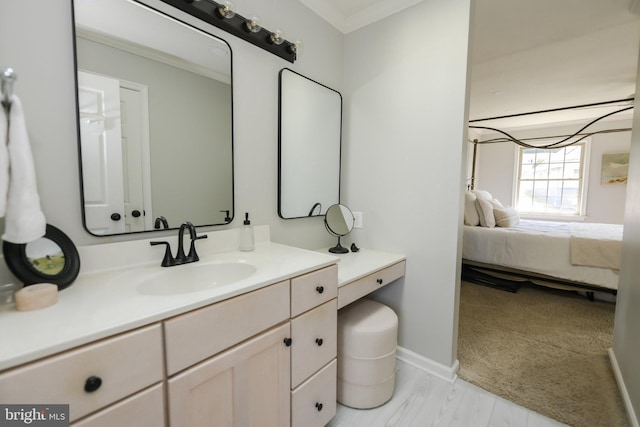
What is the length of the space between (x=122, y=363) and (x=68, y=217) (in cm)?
65

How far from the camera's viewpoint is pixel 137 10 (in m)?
1.12

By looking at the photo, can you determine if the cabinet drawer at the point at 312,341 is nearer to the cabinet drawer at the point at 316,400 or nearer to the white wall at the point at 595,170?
the cabinet drawer at the point at 316,400

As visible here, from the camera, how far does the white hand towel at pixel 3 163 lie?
2.28ft

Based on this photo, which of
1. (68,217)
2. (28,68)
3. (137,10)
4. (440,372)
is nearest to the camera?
(28,68)

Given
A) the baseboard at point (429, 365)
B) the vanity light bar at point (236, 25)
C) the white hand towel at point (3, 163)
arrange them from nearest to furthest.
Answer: the white hand towel at point (3, 163), the vanity light bar at point (236, 25), the baseboard at point (429, 365)

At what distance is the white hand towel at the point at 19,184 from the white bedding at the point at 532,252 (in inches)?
151

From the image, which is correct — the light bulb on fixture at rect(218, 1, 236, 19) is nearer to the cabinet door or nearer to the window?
the cabinet door

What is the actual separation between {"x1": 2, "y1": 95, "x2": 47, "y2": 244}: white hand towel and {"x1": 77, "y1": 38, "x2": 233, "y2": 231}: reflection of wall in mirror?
0.45 metres

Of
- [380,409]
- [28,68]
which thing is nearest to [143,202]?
[28,68]

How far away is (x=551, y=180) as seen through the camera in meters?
5.45

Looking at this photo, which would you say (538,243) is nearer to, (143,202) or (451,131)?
(451,131)

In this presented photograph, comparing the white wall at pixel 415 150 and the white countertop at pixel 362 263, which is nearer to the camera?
the white countertop at pixel 362 263

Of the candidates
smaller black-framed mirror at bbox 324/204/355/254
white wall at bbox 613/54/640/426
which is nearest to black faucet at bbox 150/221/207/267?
smaller black-framed mirror at bbox 324/204/355/254

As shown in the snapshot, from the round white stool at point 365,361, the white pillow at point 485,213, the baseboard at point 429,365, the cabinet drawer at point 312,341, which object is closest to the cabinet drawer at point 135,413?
the cabinet drawer at point 312,341
